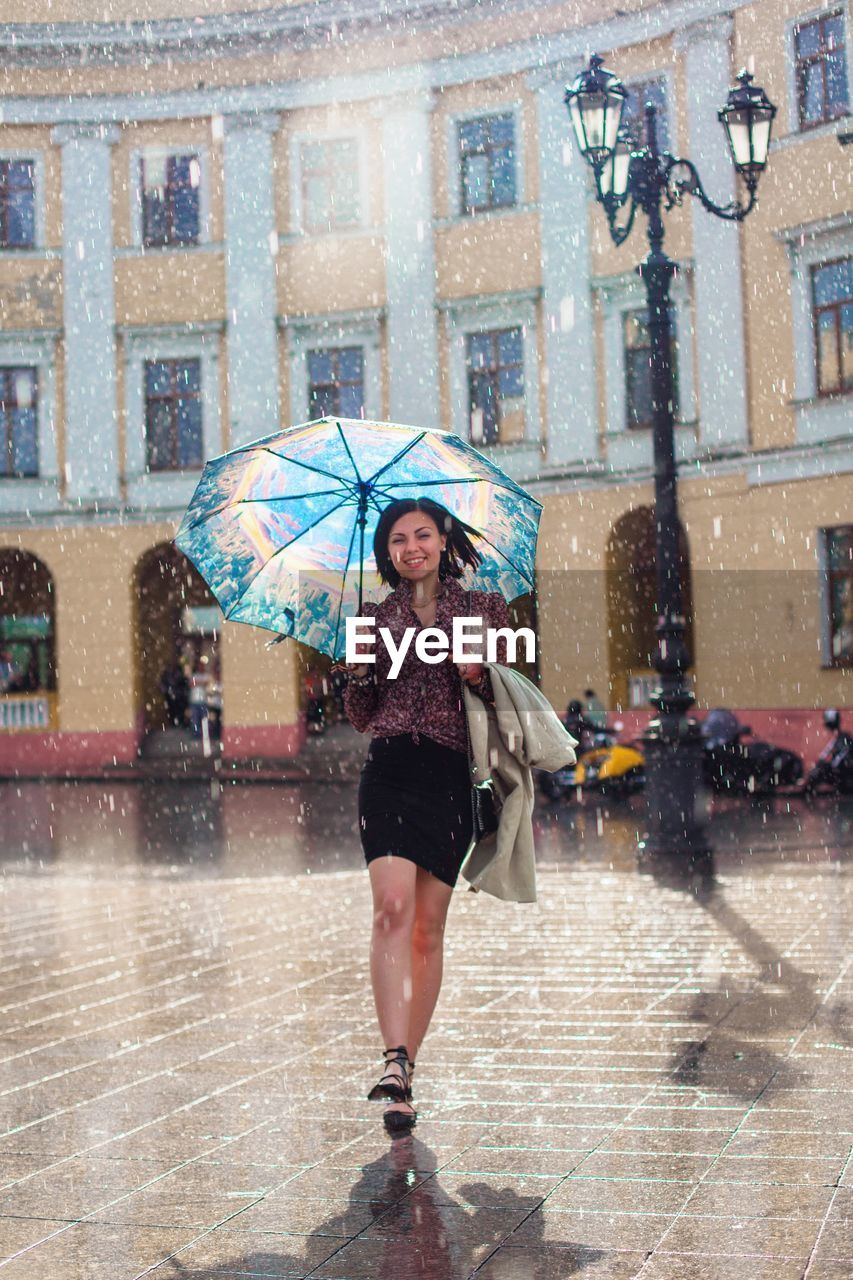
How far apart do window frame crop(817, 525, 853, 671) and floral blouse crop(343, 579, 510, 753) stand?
18.9m

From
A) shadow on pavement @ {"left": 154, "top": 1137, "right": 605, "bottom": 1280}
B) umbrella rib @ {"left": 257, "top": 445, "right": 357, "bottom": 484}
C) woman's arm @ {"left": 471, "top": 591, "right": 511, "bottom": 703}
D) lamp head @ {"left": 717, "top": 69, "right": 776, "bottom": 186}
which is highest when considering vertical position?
lamp head @ {"left": 717, "top": 69, "right": 776, "bottom": 186}

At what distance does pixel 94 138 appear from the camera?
31297mm

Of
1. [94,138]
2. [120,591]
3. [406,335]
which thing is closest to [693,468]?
[406,335]

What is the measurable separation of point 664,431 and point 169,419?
19.1 m

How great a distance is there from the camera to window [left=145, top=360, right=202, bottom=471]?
31.4 metres

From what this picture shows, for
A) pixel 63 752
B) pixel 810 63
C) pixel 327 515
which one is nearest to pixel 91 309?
pixel 63 752

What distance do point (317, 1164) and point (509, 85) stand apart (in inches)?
1052

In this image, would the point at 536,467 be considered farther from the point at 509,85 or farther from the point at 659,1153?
the point at 659,1153

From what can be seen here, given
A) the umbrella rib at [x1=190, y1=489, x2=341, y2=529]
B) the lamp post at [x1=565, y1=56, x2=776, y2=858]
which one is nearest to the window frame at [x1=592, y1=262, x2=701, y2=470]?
the lamp post at [x1=565, y1=56, x2=776, y2=858]

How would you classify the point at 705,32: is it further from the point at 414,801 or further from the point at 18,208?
the point at 414,801

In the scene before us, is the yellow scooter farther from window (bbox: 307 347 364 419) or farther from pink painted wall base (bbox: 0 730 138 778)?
pink painted wall base (bbox: 0 730 138 778)

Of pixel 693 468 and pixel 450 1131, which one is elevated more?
pixel 693 468

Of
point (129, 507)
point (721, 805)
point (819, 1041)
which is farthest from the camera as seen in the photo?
point (129, 507)

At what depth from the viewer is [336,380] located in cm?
3066
